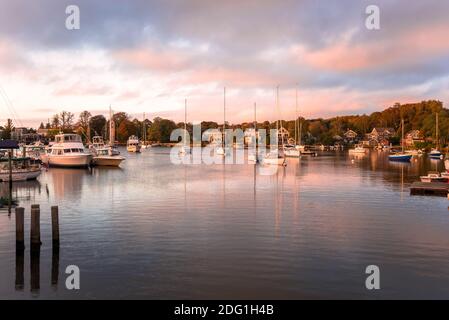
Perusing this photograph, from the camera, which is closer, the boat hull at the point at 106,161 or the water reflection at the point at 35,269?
the water reflection at the point at 35,269

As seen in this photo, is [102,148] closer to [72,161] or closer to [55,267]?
[72,161]

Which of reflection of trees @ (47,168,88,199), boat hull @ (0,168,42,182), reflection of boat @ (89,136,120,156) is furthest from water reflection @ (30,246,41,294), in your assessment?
reflection of boat @ (89,136,120,156)

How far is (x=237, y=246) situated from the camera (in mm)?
20297

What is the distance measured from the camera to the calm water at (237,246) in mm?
15102

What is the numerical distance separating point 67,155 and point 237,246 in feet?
172

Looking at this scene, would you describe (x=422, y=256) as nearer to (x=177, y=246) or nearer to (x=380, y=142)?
(x=177, y=246)

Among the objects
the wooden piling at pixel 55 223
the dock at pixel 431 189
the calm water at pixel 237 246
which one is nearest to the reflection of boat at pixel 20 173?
the calm water at pixel 237 246

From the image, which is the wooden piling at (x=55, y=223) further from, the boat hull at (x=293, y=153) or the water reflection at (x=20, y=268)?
the boat hull at (x=293, y=153)

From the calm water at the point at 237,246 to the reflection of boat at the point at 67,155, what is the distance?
28491 millimetres

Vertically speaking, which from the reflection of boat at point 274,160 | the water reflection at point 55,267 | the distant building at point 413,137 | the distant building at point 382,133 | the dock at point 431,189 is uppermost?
the distant building at point 382,133

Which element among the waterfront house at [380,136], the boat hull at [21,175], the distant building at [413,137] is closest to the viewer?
the boat hull at [21,175]

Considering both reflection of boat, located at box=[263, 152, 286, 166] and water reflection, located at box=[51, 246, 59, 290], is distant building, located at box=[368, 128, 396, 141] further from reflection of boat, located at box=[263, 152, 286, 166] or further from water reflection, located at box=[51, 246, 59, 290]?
water reflection, located at box=[51, 246, 59, 290]

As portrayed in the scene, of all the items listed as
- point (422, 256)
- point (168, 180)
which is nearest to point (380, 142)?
point (168, 180)
